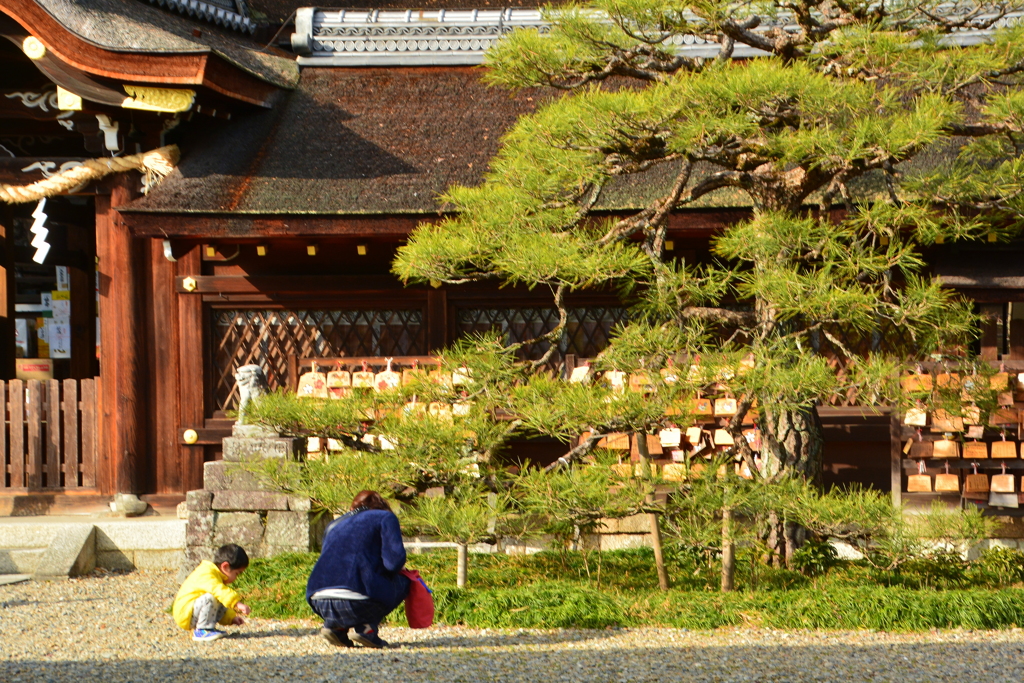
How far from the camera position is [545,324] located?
369 inches

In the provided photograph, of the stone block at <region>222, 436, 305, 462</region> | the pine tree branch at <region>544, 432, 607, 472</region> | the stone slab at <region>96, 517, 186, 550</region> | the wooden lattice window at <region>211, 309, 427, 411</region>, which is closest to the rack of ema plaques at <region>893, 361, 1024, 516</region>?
the pine tree branch at <region>544, 432, 607, 472</region>

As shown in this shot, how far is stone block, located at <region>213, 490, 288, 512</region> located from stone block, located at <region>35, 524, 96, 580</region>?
5.32 feet

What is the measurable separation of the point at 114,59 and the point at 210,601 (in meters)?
4.96

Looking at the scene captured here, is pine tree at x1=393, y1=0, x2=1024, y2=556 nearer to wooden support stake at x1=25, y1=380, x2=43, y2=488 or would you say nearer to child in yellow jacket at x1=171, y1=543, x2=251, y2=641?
child in yellow jacket at x1=171, y1=543, x2=251, y2=641

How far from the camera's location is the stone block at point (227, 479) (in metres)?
7.18

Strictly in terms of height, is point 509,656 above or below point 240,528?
below

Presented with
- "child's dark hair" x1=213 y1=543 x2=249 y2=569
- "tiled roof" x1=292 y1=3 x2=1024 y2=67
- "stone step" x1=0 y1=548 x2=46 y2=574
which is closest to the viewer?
"child's dark hair" x1=213 y1=543 x2=249 y2=569

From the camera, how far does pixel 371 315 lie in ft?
31.1

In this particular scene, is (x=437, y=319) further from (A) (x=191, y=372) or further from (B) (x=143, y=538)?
(B) (x=143, y=538)

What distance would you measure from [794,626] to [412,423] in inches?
95.6

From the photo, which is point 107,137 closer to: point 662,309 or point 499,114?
point 499,114

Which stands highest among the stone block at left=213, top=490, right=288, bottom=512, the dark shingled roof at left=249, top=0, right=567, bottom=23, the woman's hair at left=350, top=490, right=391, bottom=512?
the dark shingled roof at left=249, top=0, right=567, bottom=23

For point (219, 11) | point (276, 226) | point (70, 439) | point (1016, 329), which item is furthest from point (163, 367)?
point (1016, 329)

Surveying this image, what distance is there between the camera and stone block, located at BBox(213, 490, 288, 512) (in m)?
7.18
